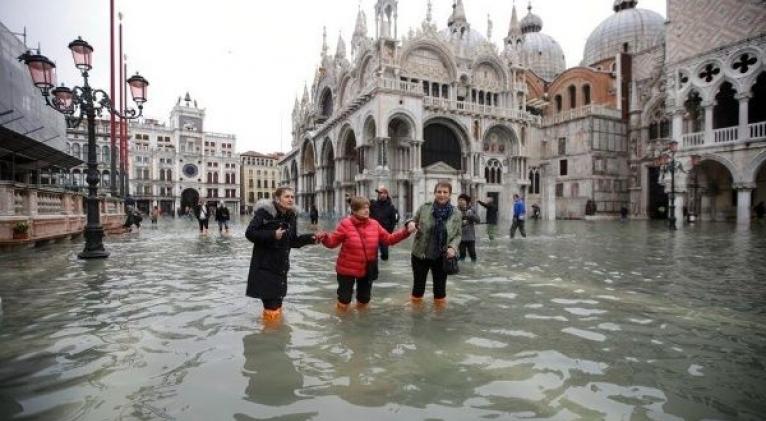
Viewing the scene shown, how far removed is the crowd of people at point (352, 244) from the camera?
4672mm

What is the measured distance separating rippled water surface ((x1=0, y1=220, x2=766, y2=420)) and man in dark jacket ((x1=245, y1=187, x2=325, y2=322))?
1.27 feet

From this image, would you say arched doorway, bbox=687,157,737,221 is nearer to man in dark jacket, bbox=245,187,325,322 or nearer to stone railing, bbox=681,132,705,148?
stone railing, bbox=681,132,705,148

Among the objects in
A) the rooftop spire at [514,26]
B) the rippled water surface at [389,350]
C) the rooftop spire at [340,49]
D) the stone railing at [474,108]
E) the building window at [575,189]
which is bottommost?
the rippled water surface at [389,350]

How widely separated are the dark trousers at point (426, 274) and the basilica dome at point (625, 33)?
4762 cm

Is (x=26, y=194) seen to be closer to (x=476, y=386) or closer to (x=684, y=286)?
(x=476, y=386)

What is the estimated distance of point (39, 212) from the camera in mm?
13117

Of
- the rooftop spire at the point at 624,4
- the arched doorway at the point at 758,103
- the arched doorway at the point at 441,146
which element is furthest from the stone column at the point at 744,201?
the rooftop spire at the point at 624,4

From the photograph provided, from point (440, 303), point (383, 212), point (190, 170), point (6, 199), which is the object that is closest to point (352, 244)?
point (440, 303)

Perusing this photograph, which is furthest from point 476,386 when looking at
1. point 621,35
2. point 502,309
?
point 621,35

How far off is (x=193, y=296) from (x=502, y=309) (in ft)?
14.1

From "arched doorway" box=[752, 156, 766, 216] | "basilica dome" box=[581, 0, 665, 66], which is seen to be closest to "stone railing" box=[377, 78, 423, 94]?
"arched doorway" box=[752, 156, 766, 216]

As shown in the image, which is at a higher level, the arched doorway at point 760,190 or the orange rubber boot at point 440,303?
the arched doorway at point 760,190

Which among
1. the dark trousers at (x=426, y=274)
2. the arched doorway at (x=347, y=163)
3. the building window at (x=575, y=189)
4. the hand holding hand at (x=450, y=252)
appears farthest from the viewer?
the building window at (x=575, y=189)

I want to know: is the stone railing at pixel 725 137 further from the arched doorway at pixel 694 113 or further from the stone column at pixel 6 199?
the stone column at pixel 6 199
